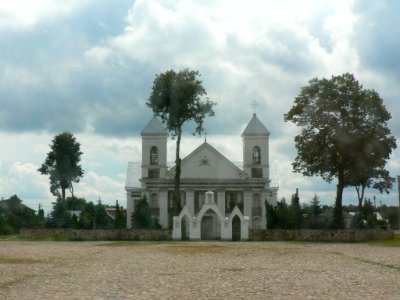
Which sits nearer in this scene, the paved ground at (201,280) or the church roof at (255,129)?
the paved ground at (201,280)

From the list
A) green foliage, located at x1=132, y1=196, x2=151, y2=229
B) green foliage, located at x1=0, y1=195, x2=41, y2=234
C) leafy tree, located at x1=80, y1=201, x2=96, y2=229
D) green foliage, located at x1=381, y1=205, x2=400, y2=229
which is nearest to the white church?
leafy tree, located at x1=80, y1=201, x2=96, y2=229

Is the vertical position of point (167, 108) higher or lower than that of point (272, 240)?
higher

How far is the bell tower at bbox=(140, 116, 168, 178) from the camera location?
6875 cm

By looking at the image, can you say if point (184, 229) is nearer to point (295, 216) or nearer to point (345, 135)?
point (295, 216)

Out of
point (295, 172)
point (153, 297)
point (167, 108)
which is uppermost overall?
point (167, 108)

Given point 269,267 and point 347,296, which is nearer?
point 347,296

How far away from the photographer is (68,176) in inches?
3093

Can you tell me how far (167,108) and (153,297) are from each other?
146 feet

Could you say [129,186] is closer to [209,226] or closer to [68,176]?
[68,176]

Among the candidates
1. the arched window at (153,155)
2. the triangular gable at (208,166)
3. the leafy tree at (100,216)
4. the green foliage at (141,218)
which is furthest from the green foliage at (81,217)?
the triangular gable at (208,166)

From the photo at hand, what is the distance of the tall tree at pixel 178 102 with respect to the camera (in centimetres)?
5600

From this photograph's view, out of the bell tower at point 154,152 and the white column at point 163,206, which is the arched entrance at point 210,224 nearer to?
the white column at point 163,206

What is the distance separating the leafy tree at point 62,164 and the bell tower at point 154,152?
1339 centimetres

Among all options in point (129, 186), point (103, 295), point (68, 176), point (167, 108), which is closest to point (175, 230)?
point (167, 108)
